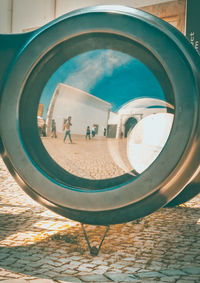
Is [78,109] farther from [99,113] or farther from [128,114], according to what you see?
[128,114]

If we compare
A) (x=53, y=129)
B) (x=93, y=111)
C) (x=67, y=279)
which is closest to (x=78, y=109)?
(x=93, y=111)

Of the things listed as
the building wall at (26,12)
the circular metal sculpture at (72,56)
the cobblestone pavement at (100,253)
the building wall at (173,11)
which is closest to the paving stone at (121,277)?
the cobblestone pavement at (100,253)

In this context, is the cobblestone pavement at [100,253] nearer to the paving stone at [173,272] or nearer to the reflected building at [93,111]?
the paving stone at [173,272]

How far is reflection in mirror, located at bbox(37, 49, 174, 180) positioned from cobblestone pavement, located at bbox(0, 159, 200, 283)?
66 cm

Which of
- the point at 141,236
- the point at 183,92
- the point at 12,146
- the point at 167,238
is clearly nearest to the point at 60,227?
the point at 141,236

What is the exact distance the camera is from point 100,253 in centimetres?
281

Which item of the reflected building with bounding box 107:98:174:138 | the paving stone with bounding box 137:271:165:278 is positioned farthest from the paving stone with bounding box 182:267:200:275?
the reflected building with bounding box 107:98:174:138

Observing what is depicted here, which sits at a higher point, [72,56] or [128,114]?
[72,56]

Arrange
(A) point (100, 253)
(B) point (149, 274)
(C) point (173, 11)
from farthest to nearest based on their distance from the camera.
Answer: (C) point (173, 11), (A) point (100, 253), (B) point (149, 274)

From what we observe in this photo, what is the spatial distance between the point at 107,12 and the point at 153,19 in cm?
29

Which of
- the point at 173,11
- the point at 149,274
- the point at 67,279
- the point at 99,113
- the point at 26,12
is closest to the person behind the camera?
the point at 67,279

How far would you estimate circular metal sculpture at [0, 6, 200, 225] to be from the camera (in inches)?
83.4

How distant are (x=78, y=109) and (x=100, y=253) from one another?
3.74 ft

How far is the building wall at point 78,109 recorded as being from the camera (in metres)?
2.51
